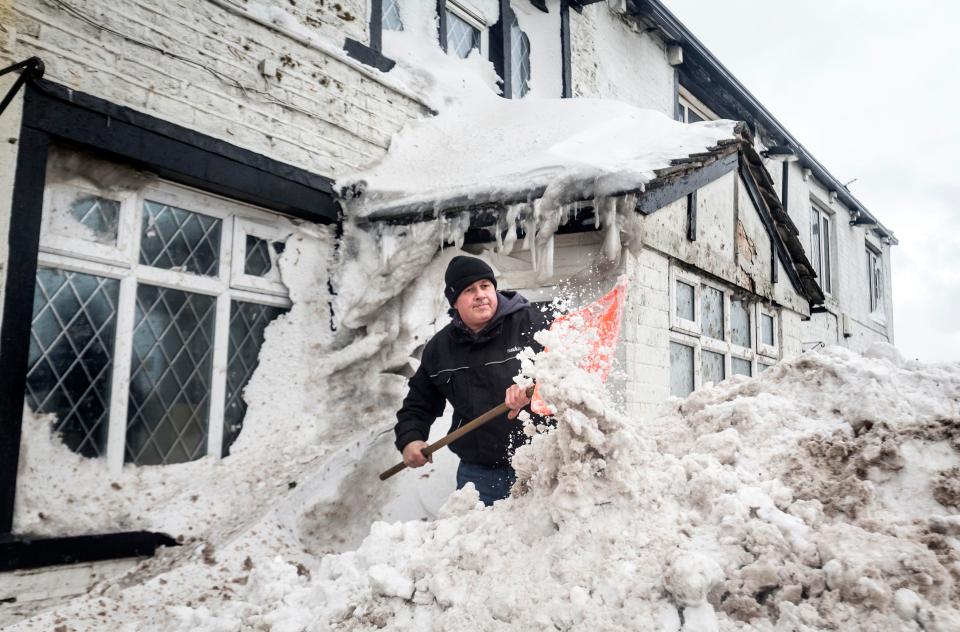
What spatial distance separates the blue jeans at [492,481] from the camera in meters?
3.73

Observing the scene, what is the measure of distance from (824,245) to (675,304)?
33.8ft

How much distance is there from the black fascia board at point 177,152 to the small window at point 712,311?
3743 millimetres

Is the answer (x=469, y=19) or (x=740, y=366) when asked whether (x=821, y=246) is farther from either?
(x=469, y=19)

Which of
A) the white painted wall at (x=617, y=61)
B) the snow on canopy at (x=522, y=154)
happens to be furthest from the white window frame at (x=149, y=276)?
the white painted wall at (x=617, y=61)

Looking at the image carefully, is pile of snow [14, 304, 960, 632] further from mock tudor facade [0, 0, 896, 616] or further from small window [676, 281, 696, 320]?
small window [676, 281, 696, 320]

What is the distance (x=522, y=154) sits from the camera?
595 cm

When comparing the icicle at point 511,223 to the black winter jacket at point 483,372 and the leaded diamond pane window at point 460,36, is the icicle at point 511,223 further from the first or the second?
the leaded diamond pane window at point 460,36

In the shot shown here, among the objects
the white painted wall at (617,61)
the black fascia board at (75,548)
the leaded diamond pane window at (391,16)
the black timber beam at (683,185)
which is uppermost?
the white painted wall at (617,61)

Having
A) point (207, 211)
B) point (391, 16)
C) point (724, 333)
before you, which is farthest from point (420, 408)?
point (391, 16)

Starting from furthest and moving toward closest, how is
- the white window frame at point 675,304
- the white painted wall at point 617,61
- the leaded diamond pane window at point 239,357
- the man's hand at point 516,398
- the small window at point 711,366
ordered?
the white painted wall at point 617,61
the small window at point 711,366
the white window frame at point 675,304
the leaded diamond pane window at point 239,357
the man's hand at point 516,398

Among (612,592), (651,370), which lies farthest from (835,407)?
(651,370)

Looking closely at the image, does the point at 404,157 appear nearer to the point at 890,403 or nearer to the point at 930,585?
the point at 890,403

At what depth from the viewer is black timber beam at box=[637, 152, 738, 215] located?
5449 mm

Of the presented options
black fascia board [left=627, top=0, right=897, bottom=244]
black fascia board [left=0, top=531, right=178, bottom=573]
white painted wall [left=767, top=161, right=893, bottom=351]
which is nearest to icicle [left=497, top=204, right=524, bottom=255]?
black fascia board [left=0, top=531, right=178, bottom=573]
